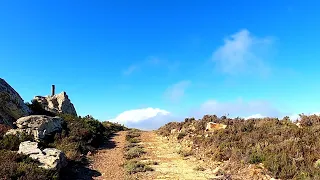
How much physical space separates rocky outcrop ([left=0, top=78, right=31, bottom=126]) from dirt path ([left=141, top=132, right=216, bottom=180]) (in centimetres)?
1033

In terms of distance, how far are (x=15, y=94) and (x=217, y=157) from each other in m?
17.8

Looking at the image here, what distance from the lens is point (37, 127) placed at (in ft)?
62.2

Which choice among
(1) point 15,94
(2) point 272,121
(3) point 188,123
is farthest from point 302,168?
(1) point 15,94

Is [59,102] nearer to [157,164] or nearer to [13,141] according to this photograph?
[13,141]

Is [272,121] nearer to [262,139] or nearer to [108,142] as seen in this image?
[262,139]

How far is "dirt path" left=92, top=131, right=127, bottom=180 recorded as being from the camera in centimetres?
1398

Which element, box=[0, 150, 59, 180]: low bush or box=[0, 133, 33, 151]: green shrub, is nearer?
box=[0, 150, 59, 180]: low bush

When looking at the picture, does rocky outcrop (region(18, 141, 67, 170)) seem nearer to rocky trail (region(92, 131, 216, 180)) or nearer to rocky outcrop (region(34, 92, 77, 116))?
rocky trail (region(92, 131, 216, 180))

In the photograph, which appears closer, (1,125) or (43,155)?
(43,155)

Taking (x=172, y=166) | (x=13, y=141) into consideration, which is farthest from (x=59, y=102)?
(x=172, y=166)

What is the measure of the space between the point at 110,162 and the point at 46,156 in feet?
14.2

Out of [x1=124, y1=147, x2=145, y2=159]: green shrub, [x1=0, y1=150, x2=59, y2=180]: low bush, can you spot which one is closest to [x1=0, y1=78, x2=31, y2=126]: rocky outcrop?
[x1=0, y1=150, x2=59, y2=180]: low bush

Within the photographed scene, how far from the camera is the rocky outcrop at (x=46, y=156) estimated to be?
12.8m

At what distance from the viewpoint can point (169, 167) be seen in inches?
608
